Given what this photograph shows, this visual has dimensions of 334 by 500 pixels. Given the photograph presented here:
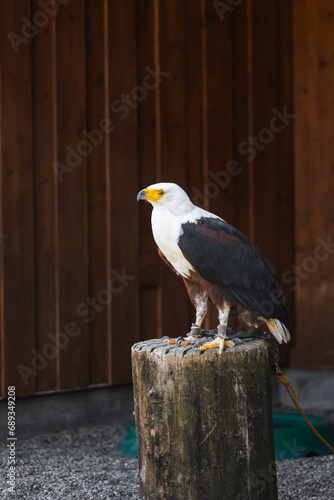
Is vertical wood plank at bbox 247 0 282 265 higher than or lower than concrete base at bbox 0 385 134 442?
higher

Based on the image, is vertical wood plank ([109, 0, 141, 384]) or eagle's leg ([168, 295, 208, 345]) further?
vertical wood plank ([109, 0, 141, 384])

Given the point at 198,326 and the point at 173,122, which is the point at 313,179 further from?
the point at 198,326

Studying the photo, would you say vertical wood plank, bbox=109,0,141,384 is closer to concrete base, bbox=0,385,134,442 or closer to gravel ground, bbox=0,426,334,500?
concrete base, bbox=0,385,134,442

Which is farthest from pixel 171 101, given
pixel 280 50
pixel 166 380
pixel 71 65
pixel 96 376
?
pixel 166 380

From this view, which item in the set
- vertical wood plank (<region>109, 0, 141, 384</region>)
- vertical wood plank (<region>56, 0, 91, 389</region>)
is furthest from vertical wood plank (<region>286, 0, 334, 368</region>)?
vertical wood plank (<region>56, 0, 91, 389</region>)

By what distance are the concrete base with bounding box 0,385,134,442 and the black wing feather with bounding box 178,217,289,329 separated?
1.92 meters

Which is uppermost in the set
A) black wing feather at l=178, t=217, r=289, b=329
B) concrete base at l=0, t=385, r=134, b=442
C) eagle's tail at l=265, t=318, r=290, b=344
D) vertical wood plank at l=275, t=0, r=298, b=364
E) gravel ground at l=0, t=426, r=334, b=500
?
vertical wood plank at l=275, t=0, r=298, b=364

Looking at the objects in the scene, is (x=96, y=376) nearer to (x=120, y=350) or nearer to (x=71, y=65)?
(x=120, y=350)

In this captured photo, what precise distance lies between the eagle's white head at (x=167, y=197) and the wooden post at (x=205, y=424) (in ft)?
1.67

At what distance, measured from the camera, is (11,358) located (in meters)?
3.93

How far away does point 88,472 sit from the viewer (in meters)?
3.38

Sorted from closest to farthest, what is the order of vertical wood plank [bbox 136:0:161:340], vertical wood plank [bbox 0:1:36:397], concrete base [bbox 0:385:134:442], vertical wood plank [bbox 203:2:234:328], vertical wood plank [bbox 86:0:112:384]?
vertical wood plank [bbox 0:1:36:397]
concrete base [bbox 0:385:134:442]
vertical wood plank [bbox 86:0:112:384]
vertical wood plank [bbox 136:0:161:340]
vertical wood plank [bbox 203:2:234:328]

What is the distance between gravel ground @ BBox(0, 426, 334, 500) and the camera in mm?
3012

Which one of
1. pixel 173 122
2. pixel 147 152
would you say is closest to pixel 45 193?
pixel 147 152
